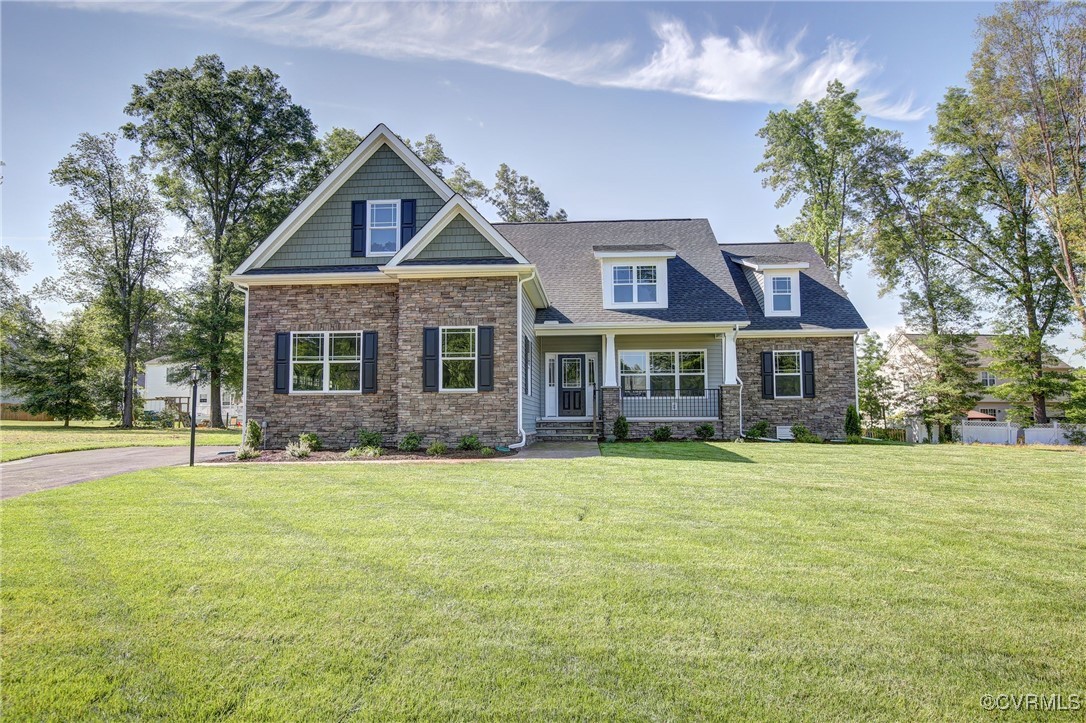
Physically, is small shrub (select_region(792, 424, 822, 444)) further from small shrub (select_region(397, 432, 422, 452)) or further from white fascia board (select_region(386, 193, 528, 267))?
small shrub (select_region(397, 432, 422, 452))

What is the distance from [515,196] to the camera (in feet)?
119

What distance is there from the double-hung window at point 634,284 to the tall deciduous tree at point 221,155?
19.0 meters

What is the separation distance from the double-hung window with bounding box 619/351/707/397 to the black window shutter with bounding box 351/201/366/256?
318 inches

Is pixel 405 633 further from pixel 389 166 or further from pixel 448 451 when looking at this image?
pixel 389 166

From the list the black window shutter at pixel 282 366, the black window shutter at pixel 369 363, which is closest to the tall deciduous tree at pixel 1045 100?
the black window shutter at pixel 369 363

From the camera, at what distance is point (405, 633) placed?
3.32m

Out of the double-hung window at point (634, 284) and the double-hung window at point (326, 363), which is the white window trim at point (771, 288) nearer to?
the double-hung window at point (634, 284)

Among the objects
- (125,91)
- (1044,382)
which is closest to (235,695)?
(1044,382)

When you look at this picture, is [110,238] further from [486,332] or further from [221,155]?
[486,332]

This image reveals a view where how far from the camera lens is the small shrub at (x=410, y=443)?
1223 cm

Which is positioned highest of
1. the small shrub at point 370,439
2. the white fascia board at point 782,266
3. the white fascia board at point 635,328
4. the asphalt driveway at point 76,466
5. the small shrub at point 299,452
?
the white fascia board at point 782,266

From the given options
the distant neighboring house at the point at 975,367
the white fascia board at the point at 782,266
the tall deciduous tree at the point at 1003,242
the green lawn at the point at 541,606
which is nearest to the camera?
the green lawn at the point at 541,606

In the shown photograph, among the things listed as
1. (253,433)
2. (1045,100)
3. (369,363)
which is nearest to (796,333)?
(1045,100)

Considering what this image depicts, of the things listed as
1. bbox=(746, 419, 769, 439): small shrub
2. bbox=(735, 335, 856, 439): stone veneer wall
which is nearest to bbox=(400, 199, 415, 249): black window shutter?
bbox=(735, 335, 856, 439): stone veneer wall
